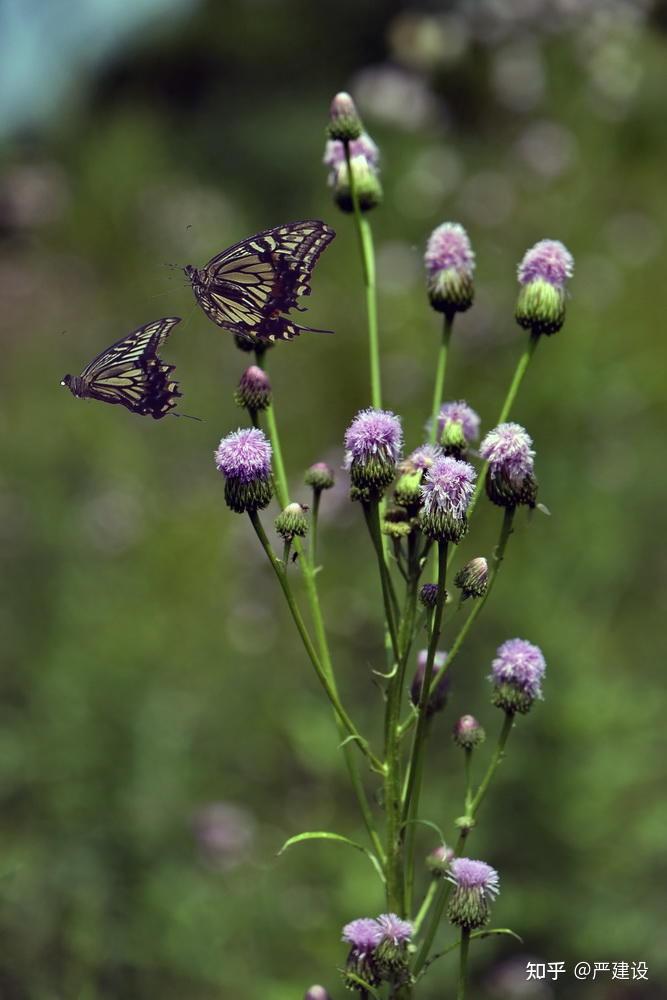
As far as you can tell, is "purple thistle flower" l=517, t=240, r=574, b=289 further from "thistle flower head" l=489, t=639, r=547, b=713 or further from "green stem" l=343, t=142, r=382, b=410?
"thistle flower head" l=489, t=639, r=547, b=713

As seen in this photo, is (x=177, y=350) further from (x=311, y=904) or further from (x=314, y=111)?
(x=314, y=111)

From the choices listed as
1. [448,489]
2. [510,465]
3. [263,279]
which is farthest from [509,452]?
[263,279]

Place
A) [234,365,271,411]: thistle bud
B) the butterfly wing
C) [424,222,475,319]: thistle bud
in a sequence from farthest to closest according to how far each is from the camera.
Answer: [424,222,475,319]: thistle bud < [234,365,271,411]: thistle bud < the butterfly wing

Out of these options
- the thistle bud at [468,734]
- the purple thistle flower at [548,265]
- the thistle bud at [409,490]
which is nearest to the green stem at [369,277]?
the thistle bud at [409,490]

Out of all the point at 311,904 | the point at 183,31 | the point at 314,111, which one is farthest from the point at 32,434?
the point at 183,31

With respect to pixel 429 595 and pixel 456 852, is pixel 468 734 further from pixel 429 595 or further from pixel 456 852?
pixel 429 595

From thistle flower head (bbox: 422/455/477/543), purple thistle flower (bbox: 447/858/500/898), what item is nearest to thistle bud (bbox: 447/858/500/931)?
purple thistle flower (bbox: 447/858/500/898)
